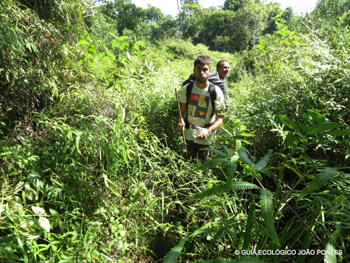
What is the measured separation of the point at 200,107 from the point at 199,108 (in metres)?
0.02

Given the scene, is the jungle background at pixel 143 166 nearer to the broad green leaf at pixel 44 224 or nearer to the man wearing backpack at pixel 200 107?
the broad green leaf at pixel 44 224

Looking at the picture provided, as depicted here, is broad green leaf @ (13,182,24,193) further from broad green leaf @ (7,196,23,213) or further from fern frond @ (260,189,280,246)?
fern frond @ (260,189,280,246)

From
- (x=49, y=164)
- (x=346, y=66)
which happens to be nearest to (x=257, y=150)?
(x=346, y=66)

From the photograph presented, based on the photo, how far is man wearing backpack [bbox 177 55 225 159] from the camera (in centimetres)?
226

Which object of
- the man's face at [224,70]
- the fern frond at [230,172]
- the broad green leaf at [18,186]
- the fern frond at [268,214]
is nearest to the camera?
the fern frond at [268,214]

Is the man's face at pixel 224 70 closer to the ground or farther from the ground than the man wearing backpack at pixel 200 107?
farther from the ground

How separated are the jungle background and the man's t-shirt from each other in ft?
0.77

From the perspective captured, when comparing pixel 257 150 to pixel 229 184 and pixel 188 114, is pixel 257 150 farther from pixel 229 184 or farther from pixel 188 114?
pixel 229 184

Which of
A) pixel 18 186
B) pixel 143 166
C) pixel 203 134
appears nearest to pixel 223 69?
pixel 203 134

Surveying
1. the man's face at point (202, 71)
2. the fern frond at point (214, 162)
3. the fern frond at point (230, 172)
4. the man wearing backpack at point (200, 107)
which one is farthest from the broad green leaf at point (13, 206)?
the man's face at point (202, 71)

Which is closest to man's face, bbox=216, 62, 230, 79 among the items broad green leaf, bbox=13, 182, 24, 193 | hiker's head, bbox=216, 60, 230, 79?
hiker's head, bbox=216, 60, 230, 79

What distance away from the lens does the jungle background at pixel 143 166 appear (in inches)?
47.3

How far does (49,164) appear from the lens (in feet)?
5.01

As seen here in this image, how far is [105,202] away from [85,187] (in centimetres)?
18
